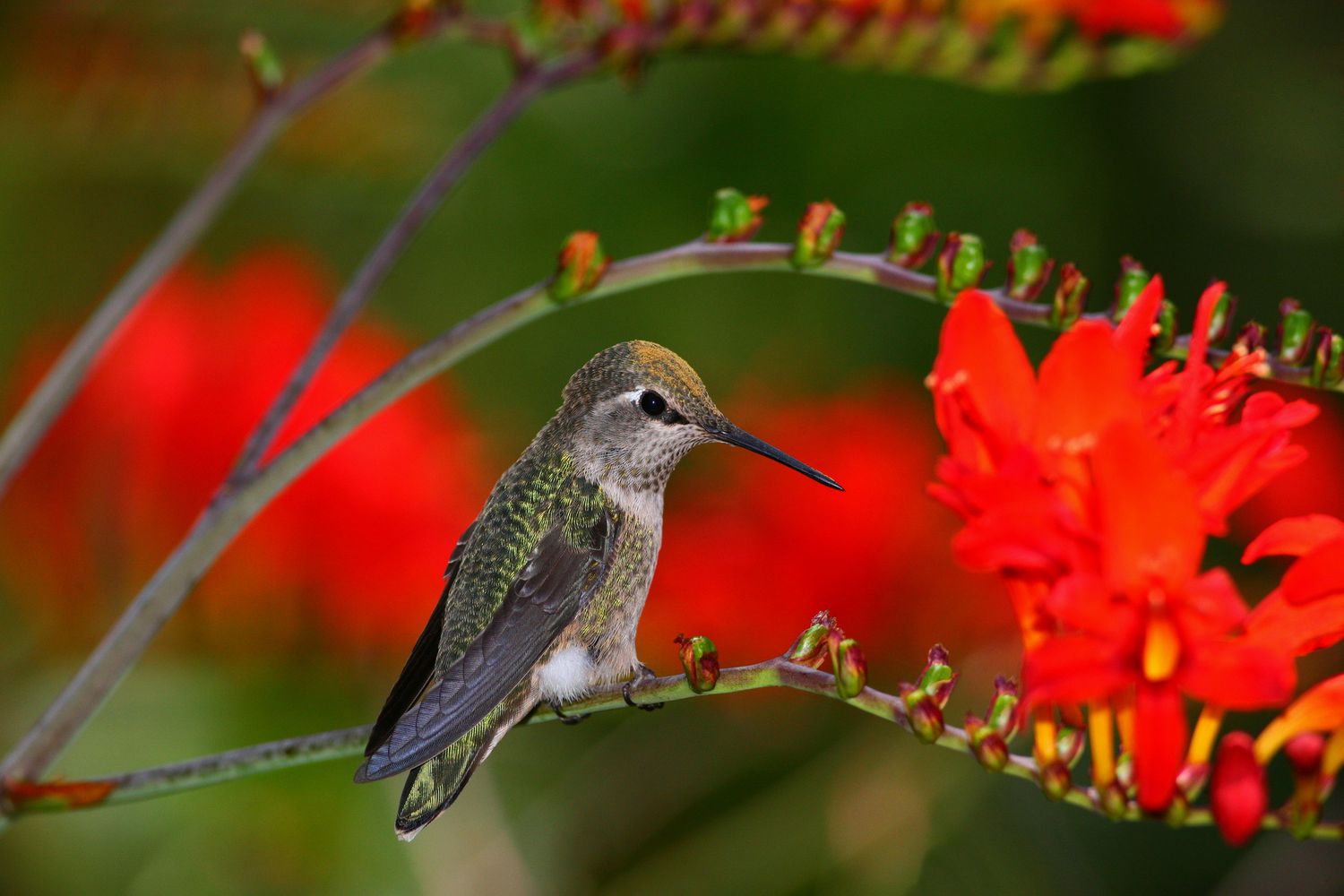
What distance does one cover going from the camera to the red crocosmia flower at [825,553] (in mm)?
1003

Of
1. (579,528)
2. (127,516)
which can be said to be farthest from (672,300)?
(579,528)

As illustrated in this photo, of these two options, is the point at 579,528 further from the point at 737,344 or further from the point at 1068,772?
the point at 737,344

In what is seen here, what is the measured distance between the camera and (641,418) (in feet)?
1.95

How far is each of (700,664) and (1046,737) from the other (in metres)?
0.17

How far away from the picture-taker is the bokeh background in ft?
3.45

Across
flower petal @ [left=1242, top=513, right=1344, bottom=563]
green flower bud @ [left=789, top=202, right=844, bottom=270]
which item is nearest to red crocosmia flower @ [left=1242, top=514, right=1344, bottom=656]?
flower petal @ [left=1242, top=513, right=1344, bottom=563]

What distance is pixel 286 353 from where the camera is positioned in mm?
1193

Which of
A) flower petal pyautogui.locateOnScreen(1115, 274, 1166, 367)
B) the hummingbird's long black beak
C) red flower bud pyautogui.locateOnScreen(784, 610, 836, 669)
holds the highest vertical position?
flower petal pyautogui.locateOnScreen(1115, 274, 1166, 367)

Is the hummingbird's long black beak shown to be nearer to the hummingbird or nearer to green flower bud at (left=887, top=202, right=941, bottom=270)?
the hummingbird

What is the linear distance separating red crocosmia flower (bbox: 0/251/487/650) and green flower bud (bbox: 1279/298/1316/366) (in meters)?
0.57

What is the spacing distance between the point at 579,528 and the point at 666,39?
0.34 meters

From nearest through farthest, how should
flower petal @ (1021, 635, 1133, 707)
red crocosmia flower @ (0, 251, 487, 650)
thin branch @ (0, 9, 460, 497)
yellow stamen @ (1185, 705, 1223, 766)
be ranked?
flower petal @ (1021, 635, 1133, 707), yellow stamen @ (1185, 705, 1223, 766), thin branch @ (0, 9, 460, 497), red crocosmia flower @ (0, 251, 487, 650)

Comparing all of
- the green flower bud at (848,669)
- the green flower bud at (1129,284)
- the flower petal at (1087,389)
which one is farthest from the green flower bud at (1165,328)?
the green flower bud at (848,669)

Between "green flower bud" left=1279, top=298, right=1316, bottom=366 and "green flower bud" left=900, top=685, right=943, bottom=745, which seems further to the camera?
"green flower bud" left=1279, top=298, right=1316, bottom=366
